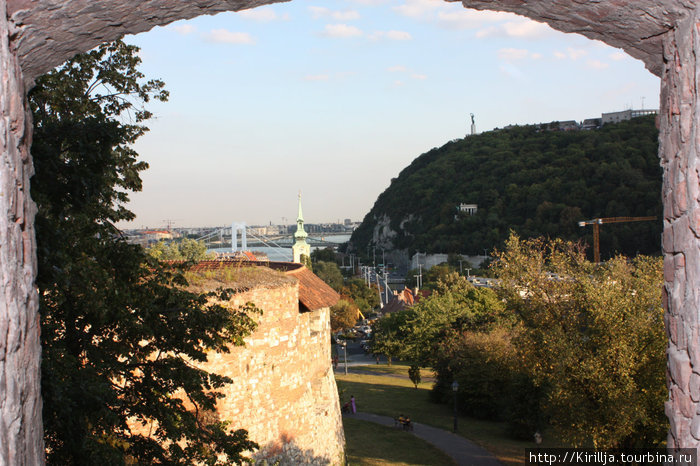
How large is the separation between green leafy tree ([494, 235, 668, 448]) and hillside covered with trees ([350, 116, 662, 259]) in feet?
162

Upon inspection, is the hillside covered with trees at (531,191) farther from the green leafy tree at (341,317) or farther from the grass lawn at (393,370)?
the grass lawn at (393,370)

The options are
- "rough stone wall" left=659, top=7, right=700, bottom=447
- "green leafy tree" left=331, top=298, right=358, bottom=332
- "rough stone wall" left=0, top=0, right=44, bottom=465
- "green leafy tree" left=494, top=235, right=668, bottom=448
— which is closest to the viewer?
"rough stone wall" left=0, top=0, right=44, bottom=465

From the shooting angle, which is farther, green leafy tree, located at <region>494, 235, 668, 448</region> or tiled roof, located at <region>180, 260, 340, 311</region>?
green leafy tree, located at <region>494, 235, 668, 448</region>

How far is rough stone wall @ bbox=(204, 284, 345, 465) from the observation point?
10.2 metres

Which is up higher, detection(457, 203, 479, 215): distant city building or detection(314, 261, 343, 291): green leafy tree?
detection(457, 203, 479, 215): distant city building

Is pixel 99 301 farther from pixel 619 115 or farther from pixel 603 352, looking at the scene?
pixel 619 115

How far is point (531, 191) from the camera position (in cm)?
8488

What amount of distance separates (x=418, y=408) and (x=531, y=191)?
64.0 m

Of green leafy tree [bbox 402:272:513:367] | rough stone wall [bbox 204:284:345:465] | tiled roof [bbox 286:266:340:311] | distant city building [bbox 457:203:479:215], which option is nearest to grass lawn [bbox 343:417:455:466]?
rough stone wall [bbox 204:284:345:465]

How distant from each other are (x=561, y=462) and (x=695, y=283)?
1554 cm

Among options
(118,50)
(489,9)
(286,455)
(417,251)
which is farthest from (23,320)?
(417,251)

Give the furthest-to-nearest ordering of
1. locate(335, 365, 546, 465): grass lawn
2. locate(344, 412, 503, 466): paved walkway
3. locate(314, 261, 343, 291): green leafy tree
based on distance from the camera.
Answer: locate(314, 261, 343, 291): green leafy tree
locate(335, 365, 546, 465): grass lawn
locate(344, 412, 503, 466): paved walkway

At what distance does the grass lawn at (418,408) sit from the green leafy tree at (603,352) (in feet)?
17.4

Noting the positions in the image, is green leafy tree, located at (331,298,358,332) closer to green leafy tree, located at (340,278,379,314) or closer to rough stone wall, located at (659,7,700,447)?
green leafy tree, located at (340,278,379,314)
